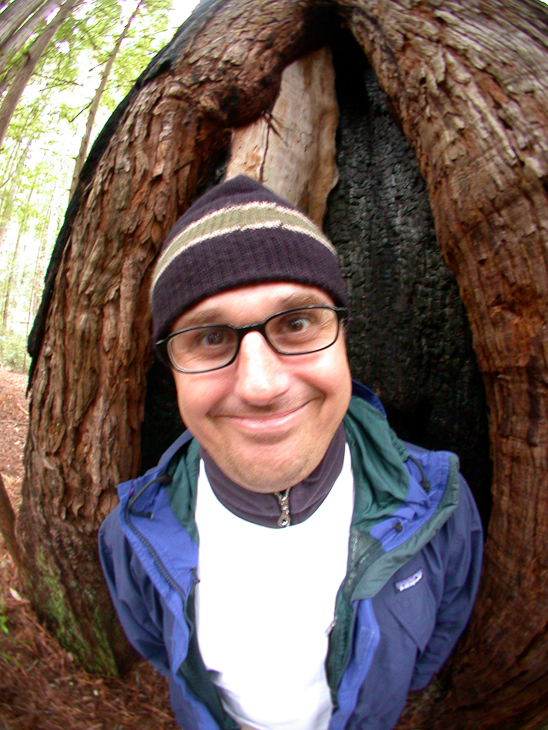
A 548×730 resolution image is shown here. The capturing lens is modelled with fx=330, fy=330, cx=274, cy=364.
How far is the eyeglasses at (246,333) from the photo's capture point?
0.98 m

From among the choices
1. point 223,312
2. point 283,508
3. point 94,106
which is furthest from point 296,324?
point 94,106

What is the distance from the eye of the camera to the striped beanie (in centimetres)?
98

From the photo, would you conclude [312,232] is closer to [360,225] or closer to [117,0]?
[360,225]

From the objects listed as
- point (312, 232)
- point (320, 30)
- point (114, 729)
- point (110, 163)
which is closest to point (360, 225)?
point (312, 232)

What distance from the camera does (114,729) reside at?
1.50 meters

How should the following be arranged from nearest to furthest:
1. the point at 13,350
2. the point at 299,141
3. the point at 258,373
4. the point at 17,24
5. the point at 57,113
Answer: the point at 258,373 < the point at 17,24 < the point at 57,113 < the point at 299,141 < the point at 13,350

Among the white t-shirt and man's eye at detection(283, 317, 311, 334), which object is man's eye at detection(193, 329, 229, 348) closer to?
man's eye at detection(283, 317, 311, 334)

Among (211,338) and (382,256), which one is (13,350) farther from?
(382,256)

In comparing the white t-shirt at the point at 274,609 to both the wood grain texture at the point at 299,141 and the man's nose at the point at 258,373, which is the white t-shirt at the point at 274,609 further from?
the wood grain texture at the point at 299,141

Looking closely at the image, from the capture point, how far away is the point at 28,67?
1.31m

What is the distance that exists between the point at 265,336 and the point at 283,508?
59 cm

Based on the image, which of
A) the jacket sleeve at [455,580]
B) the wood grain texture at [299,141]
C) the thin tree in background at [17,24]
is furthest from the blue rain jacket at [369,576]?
the thin tree in background at [17,24]

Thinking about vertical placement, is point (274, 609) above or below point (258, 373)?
below

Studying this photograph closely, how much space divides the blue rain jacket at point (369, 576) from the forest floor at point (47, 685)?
505 mm
